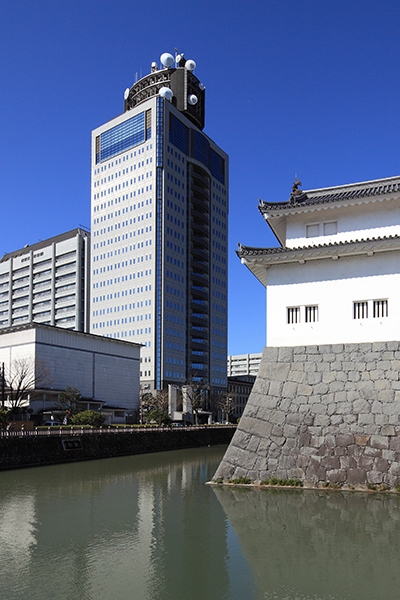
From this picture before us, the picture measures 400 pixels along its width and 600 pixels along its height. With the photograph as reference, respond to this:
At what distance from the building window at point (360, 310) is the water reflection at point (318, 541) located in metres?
6.25

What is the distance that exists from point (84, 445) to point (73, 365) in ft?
122

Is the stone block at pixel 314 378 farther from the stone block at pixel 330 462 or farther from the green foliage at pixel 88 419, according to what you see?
the green foliage at pixel 88 419

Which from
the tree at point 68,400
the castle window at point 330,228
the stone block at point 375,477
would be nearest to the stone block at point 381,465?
the stone block at point 375,477

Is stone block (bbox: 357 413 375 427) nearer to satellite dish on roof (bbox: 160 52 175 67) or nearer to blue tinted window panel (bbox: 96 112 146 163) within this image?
blue tinted window panel (bbox: 96 112 146 163)

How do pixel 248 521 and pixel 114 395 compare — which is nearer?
pixel 248 521

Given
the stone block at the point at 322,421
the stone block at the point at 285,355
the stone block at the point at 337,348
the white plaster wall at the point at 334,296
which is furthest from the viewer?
the stone block at the point at 285,355

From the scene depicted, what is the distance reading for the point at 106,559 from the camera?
10.6m

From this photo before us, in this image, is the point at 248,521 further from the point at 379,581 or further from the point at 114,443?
the point at 114,443

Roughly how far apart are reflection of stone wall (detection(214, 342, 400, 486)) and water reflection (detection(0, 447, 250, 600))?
250cm

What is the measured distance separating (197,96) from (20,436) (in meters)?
102

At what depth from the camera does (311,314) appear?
19.7 m

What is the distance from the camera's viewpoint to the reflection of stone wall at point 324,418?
1719 cm

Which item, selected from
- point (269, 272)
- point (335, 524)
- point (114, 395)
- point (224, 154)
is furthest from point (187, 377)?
point (335, 524)

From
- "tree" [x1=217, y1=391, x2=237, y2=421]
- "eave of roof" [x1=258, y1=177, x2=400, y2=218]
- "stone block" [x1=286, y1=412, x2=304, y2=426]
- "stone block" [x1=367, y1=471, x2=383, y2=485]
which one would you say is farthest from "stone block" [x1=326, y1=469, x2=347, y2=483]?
"tree" [x1=217, y1=391, x2=237, y2=421]
